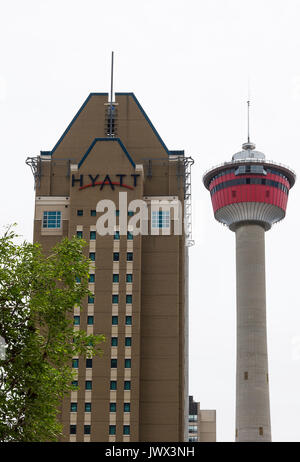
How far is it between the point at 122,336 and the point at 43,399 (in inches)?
3847

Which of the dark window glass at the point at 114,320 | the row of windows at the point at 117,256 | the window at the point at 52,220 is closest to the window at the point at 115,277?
the row of windows at the point at 117,256

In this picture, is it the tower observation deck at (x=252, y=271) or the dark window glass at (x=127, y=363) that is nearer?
the dark window glass at (x=127, y=363)

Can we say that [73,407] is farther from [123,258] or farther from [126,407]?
[123,258]

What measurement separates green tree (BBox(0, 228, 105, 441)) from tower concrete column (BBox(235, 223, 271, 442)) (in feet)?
457

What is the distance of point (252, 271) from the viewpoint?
616 ft

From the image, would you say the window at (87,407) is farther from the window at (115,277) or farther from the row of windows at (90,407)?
the window at (115,277)

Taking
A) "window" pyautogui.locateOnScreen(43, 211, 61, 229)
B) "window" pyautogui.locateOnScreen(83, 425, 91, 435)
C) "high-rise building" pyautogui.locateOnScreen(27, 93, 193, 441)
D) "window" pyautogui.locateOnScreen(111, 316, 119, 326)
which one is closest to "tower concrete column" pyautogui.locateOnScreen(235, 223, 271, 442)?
"high-rise building" pyautogui.locateOnScreen(27, 93, 193, 441)

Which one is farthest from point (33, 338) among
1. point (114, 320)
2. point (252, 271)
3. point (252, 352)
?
point (252, 271)

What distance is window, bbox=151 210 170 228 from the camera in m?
150

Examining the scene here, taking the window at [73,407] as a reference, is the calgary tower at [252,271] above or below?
above
